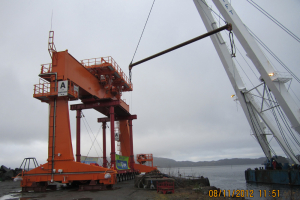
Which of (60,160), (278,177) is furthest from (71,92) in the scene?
(278,177)

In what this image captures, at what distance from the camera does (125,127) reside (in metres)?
35.5

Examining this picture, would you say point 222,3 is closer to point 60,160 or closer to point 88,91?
point 88,91

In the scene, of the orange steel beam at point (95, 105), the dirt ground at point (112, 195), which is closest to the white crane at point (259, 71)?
the dirt ground at point (112, 195)

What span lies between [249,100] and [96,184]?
2048 cm
